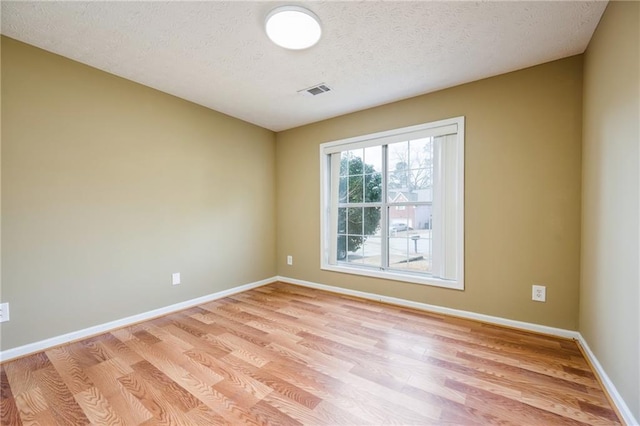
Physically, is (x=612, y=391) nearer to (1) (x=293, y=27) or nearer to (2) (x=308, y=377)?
(2) (x=308, y=377)

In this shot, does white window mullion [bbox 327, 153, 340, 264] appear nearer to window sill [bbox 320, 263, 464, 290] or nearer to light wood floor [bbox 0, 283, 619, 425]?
window sill [bbox 320, 263, 464, 290]

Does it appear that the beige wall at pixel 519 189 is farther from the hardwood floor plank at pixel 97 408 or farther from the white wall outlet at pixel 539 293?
the hardwood floor plank at pixel 97 408

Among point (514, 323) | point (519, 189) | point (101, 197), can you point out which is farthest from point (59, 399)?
point (519, 189)

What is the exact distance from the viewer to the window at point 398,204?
2783 mm

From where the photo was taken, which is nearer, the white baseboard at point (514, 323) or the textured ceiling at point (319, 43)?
the white baseboard at point (514, 323)

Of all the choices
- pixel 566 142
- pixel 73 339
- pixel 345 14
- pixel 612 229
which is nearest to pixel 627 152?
pixel 612 229

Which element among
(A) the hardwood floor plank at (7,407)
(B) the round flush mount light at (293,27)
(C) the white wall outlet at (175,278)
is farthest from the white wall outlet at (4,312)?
(B) the round flush mount light at (293,27)

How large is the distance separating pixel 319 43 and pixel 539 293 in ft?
9.18

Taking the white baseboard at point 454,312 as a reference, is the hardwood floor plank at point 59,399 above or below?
below

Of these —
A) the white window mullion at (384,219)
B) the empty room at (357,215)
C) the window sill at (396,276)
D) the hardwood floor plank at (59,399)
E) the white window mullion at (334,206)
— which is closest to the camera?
the hardwood floor plank at (59,399)

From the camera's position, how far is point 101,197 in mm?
2396

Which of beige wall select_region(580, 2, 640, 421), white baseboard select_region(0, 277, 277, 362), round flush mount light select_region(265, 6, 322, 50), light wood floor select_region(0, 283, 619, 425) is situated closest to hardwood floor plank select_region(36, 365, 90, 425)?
light wood floor select_region(0, 283, 619, 425)

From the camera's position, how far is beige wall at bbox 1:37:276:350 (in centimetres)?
200

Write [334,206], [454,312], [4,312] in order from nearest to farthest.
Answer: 1. [4,312]
2. [454,312]
3. [334,206]
